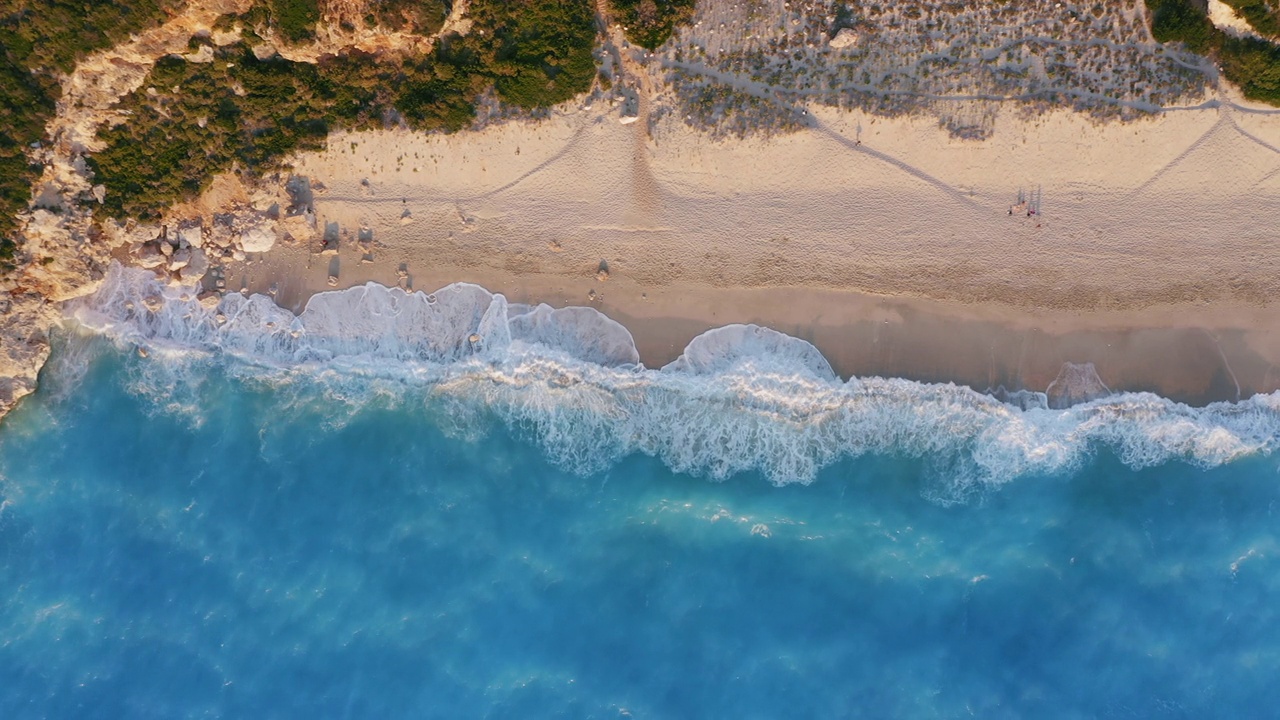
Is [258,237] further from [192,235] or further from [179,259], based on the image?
[179,259]

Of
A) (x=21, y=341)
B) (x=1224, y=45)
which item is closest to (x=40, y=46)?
(x=21, y=341)

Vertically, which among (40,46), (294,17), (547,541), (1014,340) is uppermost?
(294,17)

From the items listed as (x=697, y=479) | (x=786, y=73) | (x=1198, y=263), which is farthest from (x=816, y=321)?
(x=1198, y=263)

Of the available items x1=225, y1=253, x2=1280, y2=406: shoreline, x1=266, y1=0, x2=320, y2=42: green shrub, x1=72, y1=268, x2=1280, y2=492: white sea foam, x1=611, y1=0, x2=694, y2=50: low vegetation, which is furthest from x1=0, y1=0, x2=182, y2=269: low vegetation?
x1=225, y1=253, x2=1280, y2=406: shoreline

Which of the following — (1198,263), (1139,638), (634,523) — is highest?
(1198,263)

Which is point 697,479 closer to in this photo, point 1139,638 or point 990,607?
point 990,607

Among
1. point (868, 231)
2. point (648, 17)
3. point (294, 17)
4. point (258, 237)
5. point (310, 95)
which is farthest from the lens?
point (258, 237)

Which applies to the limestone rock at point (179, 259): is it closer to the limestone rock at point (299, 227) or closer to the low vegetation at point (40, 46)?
the limestone rock at point (299, 227)
